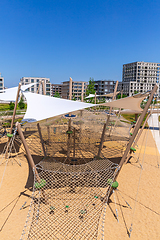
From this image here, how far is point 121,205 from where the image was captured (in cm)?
432

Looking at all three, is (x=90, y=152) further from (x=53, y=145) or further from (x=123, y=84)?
(x=123, y=84)

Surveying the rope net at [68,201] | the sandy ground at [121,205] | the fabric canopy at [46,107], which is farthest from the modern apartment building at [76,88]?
the rope net at [68,201]

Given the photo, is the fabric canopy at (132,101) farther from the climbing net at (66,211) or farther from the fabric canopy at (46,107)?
the climbing net at (66,211)

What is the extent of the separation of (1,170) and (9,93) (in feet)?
13.8

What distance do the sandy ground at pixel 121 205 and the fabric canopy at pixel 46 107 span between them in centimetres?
224

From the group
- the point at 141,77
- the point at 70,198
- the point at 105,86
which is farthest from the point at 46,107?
the point at 141,77

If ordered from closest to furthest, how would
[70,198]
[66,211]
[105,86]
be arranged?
[66,211] → [70,198] → [105,86]

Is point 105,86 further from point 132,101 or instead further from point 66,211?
point 66,211

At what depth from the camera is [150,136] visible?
11969 mm

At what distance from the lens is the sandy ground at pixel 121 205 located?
3468 millimetres

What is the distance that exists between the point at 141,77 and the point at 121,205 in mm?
61368

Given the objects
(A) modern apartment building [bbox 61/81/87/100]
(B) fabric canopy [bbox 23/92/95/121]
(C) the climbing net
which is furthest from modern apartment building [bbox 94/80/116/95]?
(C) the climbing net

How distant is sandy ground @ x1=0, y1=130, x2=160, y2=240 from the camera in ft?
11.4

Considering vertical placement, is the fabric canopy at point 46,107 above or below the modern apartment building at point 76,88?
below
